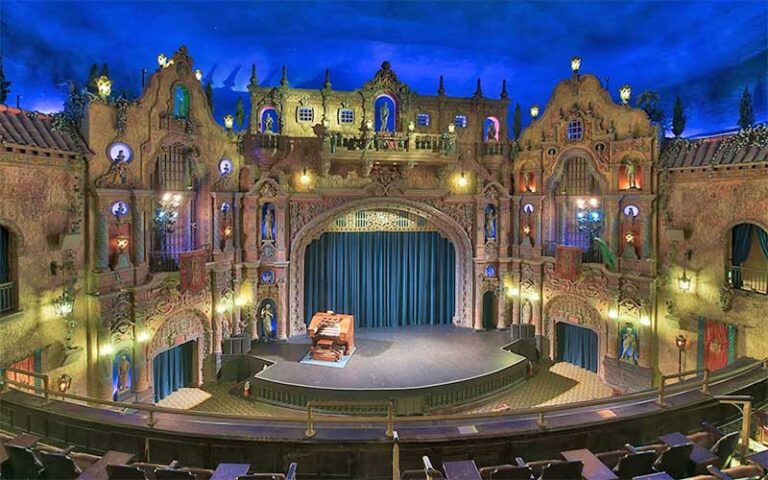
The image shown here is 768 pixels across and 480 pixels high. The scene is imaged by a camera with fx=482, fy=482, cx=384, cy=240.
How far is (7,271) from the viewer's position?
12.6 m

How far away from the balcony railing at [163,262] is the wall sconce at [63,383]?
14.2 ft

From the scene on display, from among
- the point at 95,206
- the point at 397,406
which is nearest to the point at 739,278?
the point at 397,406

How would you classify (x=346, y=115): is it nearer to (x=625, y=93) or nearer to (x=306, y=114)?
(x=306, y=114)

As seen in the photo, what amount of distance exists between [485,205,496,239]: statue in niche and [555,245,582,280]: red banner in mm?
3581

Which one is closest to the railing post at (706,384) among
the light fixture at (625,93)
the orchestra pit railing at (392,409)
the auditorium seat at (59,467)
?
the orchestra pit railing at (392,409)

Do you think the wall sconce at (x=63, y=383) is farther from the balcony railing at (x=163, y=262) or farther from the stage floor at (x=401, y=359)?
the stage floor at (x=401, y=359)

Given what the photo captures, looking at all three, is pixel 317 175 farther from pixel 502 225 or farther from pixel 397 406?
pixel 397 406

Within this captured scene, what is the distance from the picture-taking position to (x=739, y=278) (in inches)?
623

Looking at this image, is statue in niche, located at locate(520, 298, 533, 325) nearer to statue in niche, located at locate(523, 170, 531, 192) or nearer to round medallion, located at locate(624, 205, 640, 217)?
statue in niche, located at locate(523, 170, 531, 192)

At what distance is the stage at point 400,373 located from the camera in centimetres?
1595

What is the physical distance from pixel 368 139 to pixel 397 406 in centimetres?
1050

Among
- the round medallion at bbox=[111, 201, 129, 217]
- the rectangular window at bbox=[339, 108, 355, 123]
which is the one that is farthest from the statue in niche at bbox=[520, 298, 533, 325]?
the round medallion at bbox=[111, 201, 129, 217]

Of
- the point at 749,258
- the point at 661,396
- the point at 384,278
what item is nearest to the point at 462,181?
the point at 384,278

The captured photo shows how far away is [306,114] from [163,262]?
8807 mm
